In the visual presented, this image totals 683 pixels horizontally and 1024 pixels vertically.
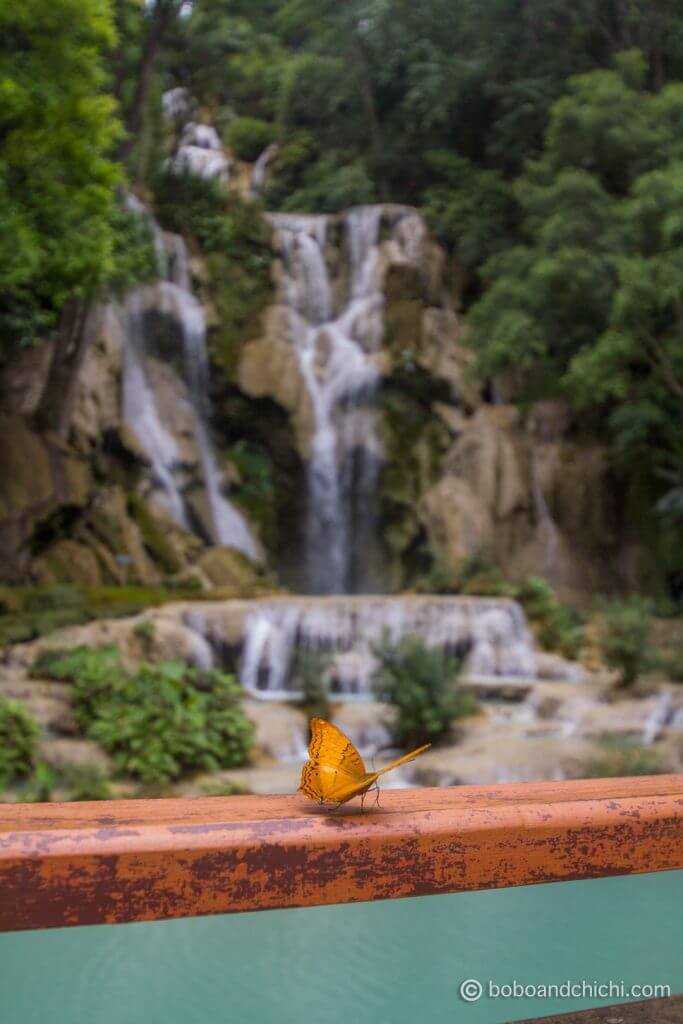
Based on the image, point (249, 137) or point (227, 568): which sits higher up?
point (249, 137)

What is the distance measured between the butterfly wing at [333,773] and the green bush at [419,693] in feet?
22.8

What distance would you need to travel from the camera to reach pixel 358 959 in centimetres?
310

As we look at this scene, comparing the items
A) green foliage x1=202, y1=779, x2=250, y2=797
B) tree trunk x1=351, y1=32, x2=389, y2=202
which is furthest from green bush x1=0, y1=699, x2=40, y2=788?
tree trunk x1=351, y1=32, x2=389, y2=202

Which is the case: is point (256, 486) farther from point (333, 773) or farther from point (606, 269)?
point (333, 773)

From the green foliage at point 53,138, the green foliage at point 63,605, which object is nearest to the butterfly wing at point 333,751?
the green foliage at point 53,138

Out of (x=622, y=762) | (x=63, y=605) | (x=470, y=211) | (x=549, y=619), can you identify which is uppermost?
(x=470, y=211)

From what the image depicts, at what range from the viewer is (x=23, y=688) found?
26.7 ft

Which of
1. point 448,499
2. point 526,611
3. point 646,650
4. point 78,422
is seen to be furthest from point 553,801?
point 448,499

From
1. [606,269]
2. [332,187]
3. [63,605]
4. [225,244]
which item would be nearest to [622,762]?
[63,605]

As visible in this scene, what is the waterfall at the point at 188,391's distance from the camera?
1583 cm

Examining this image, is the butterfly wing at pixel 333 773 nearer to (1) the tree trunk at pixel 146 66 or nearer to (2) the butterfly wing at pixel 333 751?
(2) the butterfly wing at pixel 333 751

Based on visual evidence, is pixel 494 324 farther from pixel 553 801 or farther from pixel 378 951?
pixel 553 801

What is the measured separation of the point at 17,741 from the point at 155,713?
1.12 meters

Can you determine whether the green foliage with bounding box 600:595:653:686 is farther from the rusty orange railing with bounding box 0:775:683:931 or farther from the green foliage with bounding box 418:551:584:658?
the rusty orange railing with bounding box 0:775:683:931
